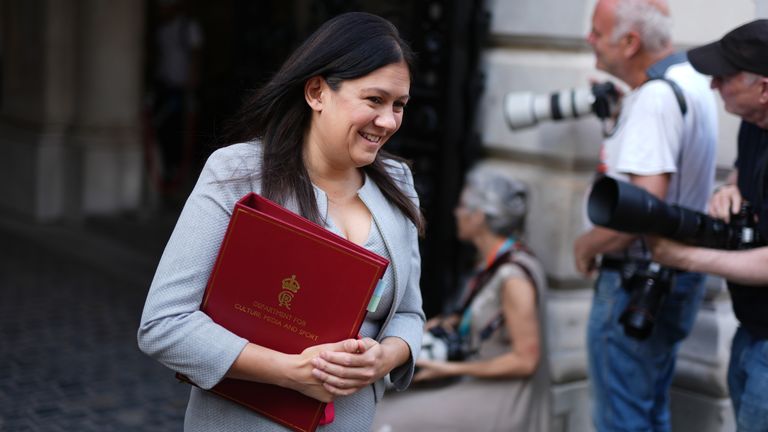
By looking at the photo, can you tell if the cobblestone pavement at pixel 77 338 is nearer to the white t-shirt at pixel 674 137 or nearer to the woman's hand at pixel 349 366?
the white t-shirt at pixel 674 137

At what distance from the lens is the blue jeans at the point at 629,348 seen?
137 inches

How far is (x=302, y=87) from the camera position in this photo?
2.16 m

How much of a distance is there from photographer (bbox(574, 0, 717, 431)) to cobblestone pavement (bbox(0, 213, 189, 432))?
2067 millimetres

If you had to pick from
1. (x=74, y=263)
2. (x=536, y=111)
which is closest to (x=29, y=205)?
(x=74, y=263)

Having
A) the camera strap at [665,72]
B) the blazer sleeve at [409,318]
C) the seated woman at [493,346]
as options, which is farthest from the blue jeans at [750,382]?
the blazer sleeve at [409,318]

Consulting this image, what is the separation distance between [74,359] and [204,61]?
7142mm

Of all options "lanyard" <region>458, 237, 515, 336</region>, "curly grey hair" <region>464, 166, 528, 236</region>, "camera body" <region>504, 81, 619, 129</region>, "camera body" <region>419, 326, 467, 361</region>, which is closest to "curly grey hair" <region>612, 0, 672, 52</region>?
"camera body" <region>504, 81, 619, 129</region>

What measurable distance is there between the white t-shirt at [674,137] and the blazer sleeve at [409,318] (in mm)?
1147

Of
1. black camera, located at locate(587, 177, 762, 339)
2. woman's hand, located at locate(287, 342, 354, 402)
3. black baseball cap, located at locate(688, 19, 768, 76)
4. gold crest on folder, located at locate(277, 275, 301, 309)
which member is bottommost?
woman's hand, located at locate(287, 342, 354, 402)

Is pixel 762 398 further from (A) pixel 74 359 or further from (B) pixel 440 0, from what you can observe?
(A) pixel 74 359

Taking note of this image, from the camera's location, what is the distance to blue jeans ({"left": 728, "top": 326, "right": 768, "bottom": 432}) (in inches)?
111

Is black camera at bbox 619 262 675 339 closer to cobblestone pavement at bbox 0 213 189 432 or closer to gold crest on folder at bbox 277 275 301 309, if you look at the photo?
gold crest on folder at bbox 277 275 301 309

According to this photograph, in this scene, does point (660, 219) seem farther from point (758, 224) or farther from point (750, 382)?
point (750, 382)

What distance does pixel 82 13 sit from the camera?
341 inches
